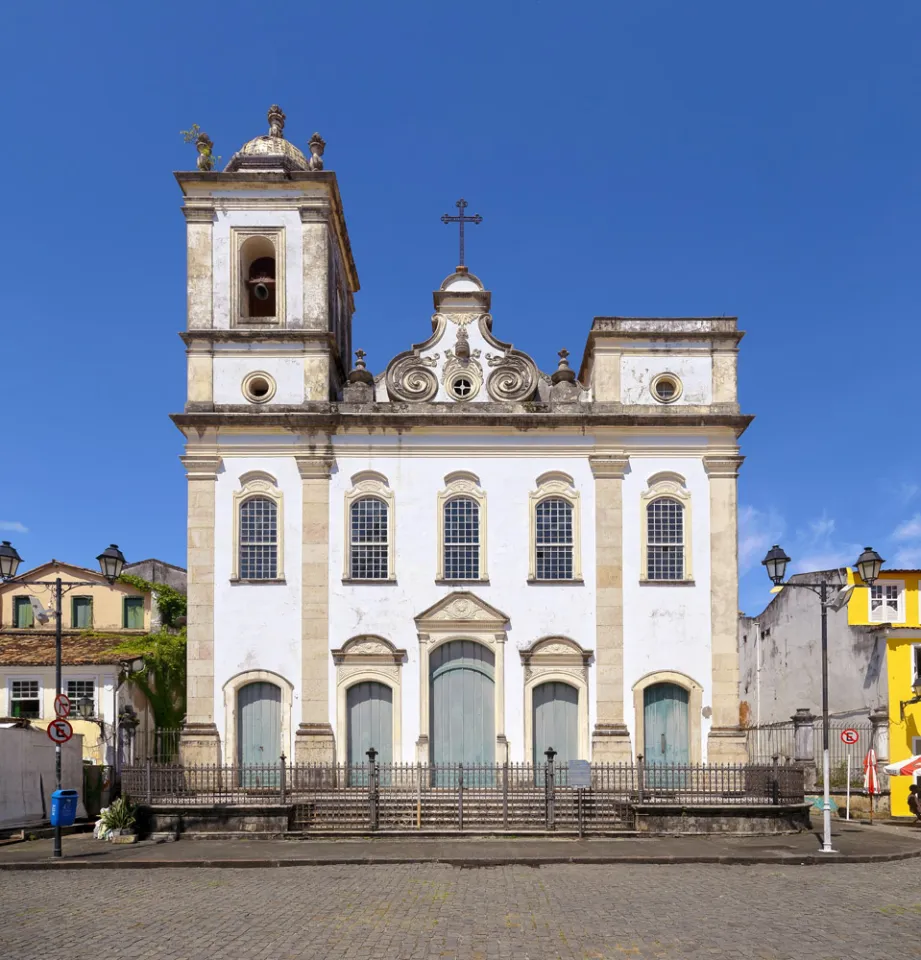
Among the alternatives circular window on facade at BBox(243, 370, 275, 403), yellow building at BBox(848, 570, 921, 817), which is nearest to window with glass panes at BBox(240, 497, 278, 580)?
circular window on facade at BBox(243, 370, 275, 403)

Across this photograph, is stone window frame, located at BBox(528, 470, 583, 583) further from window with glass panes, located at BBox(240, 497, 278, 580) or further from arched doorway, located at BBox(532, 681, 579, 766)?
window with glass panes, located at BBox(240, 497, 278, 580)

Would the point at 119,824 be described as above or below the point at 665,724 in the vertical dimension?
below

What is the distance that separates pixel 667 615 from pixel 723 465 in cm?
371

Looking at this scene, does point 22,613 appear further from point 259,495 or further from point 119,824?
point 119,824

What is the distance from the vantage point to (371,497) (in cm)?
2512

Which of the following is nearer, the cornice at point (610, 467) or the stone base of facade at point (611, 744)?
the stone base of facade at point (611, 744)

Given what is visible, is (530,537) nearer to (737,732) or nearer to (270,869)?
(737,732)

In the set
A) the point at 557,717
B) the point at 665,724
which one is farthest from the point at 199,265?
the point at 665,724

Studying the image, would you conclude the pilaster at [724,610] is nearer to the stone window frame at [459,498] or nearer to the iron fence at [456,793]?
the iron fence at [456,793]

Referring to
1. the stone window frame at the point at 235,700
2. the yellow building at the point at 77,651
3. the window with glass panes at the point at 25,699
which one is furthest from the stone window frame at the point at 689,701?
the window with glass panes at the point at 25,699

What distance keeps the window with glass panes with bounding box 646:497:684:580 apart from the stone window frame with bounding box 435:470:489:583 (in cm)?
379

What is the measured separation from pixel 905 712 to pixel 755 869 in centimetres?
1174

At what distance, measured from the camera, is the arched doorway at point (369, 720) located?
955 inches

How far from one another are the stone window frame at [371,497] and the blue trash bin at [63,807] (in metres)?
7.72
